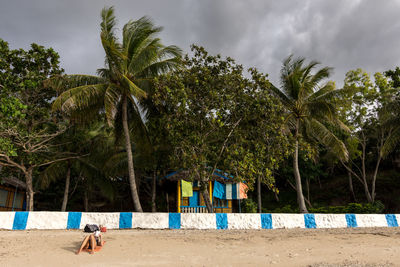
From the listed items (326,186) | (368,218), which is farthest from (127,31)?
(326,186)

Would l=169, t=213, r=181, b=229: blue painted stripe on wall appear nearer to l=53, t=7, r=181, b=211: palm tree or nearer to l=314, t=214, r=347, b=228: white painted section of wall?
l=53, t=7, r=181, b=211: palm tree

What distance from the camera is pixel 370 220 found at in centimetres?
1214

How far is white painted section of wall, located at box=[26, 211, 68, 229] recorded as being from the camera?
9.77 m

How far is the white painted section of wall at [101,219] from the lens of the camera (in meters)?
10.0

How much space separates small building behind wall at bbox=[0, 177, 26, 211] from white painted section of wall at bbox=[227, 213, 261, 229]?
52.6 ft

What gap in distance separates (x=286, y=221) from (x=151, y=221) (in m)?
5.08

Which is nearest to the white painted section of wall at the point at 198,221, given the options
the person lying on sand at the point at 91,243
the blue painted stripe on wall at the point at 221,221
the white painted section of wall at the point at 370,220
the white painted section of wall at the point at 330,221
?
the blue painted stripe on wall at the point at 221,221

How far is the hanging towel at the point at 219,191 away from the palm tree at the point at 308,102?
417 centimetres

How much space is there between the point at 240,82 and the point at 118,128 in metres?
6.89

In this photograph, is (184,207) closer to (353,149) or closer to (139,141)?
(139,141)

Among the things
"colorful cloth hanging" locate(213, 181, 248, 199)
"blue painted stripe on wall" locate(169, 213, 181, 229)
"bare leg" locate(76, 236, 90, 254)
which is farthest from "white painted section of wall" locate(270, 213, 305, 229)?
"bare leg" locate(76, 236, 90, 254)

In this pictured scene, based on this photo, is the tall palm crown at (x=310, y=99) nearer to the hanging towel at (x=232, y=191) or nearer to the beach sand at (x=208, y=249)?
the hanging towel at (x=232, y=191)

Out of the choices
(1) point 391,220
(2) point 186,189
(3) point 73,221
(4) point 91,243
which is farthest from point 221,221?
(1) point 391,220

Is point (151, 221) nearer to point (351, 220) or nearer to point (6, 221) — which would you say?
point (6, 221)
